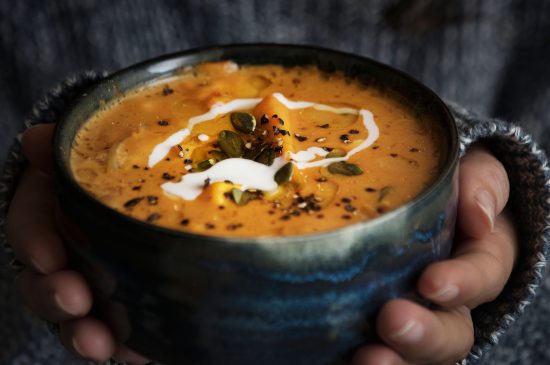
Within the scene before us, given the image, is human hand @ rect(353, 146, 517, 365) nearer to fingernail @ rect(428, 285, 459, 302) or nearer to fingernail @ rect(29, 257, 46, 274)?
fingernail @ rect(428, 285, 459, 302)

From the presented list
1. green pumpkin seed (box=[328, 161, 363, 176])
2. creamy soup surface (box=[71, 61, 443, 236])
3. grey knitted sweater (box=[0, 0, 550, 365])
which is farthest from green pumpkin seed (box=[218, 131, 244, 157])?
grey knitted sweater (box=[0, 0, 550, 365])

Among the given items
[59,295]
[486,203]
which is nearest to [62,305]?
[59,295]

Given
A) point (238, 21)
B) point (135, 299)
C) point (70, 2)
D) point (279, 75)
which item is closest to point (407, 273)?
point (135, 299)

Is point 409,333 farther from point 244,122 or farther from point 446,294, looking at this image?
point 244,122

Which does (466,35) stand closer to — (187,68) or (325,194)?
(187,68)

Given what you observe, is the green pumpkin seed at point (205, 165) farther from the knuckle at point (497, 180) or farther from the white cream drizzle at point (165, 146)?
the knuckle at point (497, 180)
